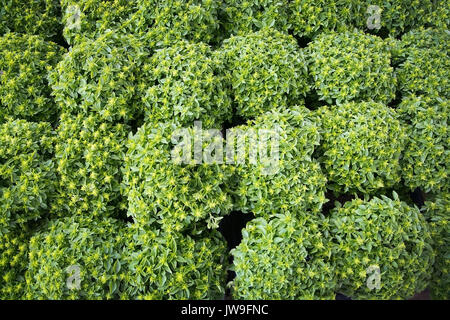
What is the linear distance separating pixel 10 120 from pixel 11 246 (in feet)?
3.03

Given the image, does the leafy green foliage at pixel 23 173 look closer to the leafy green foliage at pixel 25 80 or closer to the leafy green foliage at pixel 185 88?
the leafy green foliage at pixel 25 80

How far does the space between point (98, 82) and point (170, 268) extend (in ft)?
4.66

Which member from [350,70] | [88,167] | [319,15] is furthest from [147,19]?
[350,70]

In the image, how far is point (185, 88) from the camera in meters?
2.83

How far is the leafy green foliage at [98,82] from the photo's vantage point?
9.36 ft

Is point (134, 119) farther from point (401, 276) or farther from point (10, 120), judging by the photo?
point (401, 276)

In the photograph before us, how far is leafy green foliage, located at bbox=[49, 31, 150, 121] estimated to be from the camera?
112 inches

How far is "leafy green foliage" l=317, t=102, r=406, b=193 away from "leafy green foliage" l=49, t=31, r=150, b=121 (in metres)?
1.49

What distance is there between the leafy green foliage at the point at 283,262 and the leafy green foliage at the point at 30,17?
2.55 m

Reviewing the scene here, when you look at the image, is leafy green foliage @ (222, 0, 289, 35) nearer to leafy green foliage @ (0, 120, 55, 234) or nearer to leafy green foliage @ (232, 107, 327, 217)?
leafy green foliage @ (232, 107, 327, 217)

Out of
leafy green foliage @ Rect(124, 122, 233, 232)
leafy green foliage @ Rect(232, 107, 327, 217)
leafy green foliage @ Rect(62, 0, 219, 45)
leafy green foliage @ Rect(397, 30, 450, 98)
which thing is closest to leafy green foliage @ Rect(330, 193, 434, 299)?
leafy green foliage @ Rect(232, 107, 327, 217)

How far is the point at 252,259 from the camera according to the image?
256cm

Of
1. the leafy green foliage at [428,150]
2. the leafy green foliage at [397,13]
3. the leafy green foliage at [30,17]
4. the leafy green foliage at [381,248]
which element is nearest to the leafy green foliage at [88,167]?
the leafy green foliage at [30,17]

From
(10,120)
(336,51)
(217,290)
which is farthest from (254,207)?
(10,120)
